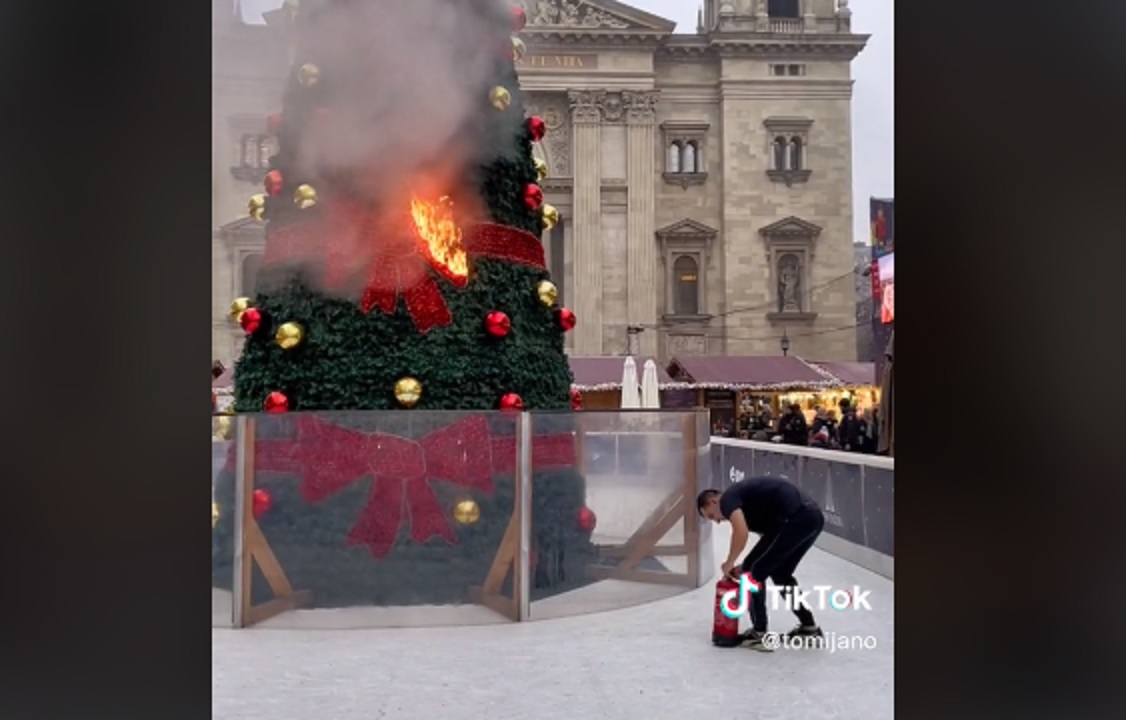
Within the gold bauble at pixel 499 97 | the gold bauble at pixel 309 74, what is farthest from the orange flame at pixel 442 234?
the gold bauble at pixel 309 74

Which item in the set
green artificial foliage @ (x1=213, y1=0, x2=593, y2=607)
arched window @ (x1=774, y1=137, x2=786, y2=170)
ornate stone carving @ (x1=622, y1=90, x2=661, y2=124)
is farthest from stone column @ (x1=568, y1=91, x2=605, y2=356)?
green artificial foliage @ (x1=213, y1=0, x2=593, y2=607)

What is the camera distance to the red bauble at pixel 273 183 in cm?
542

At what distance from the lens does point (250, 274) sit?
5.66 meters

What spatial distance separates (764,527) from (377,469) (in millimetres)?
1789

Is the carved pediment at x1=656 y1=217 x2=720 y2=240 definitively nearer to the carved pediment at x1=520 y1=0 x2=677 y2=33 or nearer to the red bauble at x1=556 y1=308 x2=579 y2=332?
the carved pediment at x1=520 y1=0 x2=677 y2=33

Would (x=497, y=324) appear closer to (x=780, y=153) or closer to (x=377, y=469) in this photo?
(x=377, y=469)

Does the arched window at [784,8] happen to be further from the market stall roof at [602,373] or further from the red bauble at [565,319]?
the market stall roof at [602,373]

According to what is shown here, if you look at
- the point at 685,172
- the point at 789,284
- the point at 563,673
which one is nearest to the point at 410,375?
the point at 563,673

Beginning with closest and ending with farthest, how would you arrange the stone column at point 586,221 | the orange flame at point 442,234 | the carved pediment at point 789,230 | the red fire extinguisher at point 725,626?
the red fire extinguisher at point 725,626, the orange flame at point 442,234, the carved pediment at point 789,230, the stone column at point 586,221

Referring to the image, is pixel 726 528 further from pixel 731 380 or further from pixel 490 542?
pixel 731 380

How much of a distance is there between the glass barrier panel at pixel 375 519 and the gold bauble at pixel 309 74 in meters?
1.79
